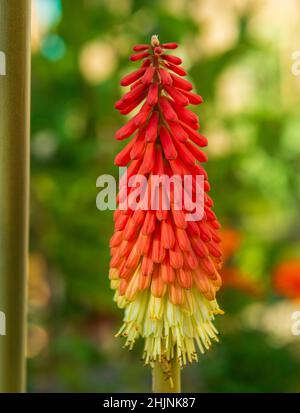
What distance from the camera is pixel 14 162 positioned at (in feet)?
1.67

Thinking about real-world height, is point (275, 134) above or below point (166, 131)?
above

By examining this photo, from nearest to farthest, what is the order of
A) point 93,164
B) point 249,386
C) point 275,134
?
1. point 249,386
2. point 93,164
3. point 275,134

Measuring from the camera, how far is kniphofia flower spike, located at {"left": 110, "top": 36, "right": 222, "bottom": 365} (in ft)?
1.68

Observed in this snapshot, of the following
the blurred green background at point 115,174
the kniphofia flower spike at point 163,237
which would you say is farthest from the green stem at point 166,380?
the blurred green background at point 115,174

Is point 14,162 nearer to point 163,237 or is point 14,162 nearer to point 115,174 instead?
point 163,237

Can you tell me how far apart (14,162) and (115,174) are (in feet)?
6.50

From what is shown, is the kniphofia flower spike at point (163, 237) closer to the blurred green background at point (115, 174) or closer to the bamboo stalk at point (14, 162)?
the bamboo stalk at point (14, 162)

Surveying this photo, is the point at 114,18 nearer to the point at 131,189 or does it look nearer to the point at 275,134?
the point at 275,134

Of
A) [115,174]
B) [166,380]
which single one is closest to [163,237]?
[166,380]

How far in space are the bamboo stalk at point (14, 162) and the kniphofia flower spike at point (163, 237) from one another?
0.07 m

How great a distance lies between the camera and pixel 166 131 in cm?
54

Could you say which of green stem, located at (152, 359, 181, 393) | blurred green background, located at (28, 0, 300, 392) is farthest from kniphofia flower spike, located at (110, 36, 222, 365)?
blurred green background, located at (28, 0, 300, 392)

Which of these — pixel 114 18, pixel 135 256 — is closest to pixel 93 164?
pixel 114 18
